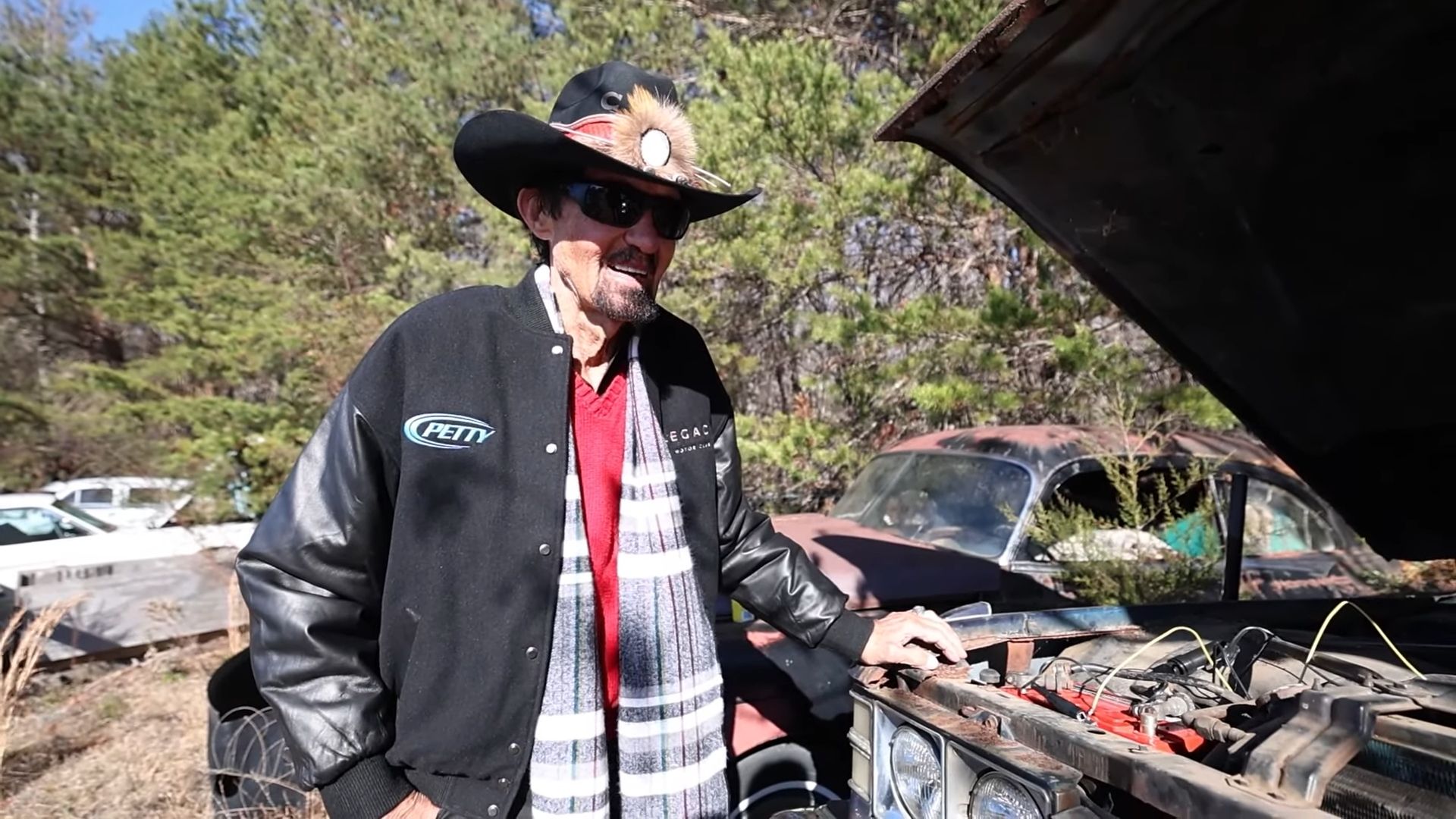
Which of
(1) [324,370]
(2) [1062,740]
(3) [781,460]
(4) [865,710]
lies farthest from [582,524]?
(1) [324,370]

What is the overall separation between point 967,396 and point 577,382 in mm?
5140

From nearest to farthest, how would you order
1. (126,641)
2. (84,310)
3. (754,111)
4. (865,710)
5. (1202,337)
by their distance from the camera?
(865,710) → (1202,337) → (126,641) → (754,111) → (84,310)

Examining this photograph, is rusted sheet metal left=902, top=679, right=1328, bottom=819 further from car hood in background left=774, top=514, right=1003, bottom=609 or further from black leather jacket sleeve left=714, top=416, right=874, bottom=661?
car hood in background left=774, top=514, right=1003, bottom=609

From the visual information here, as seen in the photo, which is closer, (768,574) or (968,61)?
(968,61)

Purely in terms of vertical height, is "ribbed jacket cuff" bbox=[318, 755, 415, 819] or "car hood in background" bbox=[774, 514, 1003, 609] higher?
"car hood in background" bbox=[774, 514, 1003, 609]

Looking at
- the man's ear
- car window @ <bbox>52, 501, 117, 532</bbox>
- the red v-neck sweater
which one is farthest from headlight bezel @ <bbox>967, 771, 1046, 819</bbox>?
car window @ <bbox>52, 501, 117, 532</bbox>

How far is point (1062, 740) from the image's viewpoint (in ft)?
4.59

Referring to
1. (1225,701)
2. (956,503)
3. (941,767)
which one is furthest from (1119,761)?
(956,503)

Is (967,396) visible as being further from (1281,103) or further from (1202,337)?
(1281,103)

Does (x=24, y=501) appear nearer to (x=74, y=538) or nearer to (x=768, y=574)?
(x=74, y=538)

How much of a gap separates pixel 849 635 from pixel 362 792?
1132 mm

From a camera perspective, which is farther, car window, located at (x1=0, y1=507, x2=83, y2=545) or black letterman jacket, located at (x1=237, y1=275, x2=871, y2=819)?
car window, located at (x1=0, y1=507, x2=83, y2=545)

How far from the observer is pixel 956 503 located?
4.28m

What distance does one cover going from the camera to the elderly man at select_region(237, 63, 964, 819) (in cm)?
157
